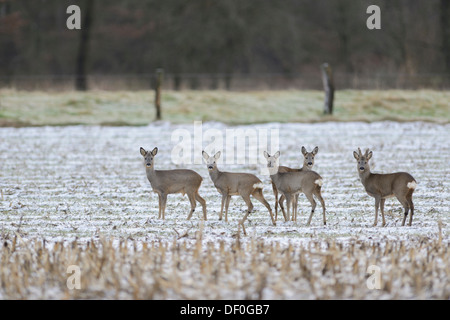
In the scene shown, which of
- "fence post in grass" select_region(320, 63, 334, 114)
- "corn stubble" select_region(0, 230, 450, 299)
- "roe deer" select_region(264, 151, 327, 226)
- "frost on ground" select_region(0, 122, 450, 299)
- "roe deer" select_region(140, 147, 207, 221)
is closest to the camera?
"corn stubble" select_region(0, 230, 450, 299)

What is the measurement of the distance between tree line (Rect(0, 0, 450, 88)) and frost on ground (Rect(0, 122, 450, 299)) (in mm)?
19861

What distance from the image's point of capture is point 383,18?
5184 centimetres

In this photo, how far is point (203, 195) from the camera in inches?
595

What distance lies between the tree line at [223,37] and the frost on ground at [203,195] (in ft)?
65.2

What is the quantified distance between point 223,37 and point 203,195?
3611 centimetres

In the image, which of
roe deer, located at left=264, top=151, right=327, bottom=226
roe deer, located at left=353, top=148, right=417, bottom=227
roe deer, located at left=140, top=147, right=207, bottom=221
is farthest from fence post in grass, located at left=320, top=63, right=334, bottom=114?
roe deer, located at left=140, top=147, right=207, bottom=221

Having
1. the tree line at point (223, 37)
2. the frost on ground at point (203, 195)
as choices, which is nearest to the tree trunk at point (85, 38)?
the tree line at point (223, 37)

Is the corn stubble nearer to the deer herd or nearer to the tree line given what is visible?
the deer herd

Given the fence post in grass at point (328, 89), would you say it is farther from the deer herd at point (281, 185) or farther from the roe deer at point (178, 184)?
the roe deer at point (178, 184)

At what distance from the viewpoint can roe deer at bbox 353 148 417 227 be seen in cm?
1151

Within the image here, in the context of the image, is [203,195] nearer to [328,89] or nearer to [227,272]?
[227,272]
